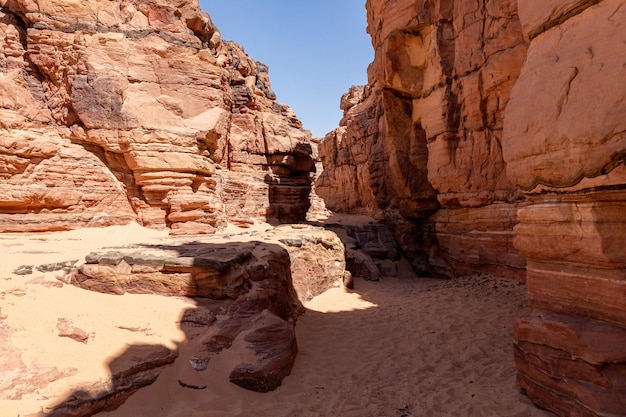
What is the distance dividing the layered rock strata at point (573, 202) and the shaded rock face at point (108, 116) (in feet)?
31.9

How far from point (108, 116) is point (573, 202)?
38.8ft

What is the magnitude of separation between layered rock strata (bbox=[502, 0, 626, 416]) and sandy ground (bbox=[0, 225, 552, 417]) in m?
0.77

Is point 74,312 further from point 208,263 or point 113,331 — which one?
point 208,263

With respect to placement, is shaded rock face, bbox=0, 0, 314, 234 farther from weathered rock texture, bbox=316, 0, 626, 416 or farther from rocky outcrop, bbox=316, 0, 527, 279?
weathered rock texture, bbox=316, 0, 626, 416

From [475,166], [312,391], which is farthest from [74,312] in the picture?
[475,166]

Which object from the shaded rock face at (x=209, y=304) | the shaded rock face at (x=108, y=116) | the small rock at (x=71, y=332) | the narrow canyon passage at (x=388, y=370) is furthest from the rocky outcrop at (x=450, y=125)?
the small rock at (x=71, y=332)

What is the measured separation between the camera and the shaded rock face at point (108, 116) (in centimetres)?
928

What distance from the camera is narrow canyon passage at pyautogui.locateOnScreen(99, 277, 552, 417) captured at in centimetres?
391

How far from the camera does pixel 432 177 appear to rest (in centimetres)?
1225

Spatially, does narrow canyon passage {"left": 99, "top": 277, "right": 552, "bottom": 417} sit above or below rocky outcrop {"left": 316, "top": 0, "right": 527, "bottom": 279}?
below

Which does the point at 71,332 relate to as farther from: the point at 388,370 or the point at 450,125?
the point at 450,125

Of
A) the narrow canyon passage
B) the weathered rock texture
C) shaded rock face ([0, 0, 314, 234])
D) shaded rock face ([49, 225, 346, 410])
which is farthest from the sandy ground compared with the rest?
shaded rock face ([0, 0, 314, 234])

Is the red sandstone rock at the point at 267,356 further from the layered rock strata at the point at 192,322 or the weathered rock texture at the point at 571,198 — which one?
the weathered rock texture at the point at 571,198

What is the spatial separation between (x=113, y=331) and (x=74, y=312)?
24.5 inches
